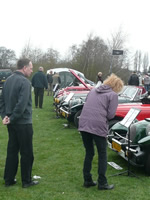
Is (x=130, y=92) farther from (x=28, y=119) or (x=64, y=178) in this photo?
(x=28, y=119)

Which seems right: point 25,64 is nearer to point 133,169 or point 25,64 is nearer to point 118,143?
point 118,143

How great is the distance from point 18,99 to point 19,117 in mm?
265

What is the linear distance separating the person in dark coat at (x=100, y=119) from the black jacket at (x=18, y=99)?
86 cm

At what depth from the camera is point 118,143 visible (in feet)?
18.2

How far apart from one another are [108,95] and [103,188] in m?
1.43

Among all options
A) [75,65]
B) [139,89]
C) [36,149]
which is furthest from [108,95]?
[75,65]

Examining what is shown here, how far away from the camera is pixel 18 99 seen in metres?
4.36

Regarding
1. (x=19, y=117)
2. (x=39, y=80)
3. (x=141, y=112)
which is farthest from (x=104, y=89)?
(x=39, y=80)

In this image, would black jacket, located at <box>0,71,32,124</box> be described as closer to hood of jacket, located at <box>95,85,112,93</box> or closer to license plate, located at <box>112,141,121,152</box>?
hood of jacket, located at <box>95,85,112,93</box>

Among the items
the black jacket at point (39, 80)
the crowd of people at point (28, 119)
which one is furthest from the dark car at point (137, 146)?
the black jacket at point (39, 80)

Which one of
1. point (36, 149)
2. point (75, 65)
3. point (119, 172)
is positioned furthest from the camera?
point (75, 65)

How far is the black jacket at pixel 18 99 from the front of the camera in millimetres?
4312

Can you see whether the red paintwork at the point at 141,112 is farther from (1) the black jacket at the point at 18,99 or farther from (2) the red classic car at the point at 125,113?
(1) the black jacket at the point at 18,99

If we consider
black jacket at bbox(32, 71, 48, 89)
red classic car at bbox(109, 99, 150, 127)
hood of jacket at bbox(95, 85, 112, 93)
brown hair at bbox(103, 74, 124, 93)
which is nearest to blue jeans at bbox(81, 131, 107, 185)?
hood of jacket at bbox(95, 85, 112, 93)
